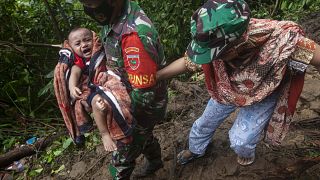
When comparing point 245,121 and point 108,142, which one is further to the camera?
point 245,121

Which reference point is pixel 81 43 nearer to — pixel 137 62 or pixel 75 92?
pixel 75 92

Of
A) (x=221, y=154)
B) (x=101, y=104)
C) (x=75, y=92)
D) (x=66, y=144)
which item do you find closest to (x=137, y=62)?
(x=101, y=104)

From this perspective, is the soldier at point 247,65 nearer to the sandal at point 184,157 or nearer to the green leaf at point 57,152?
the sandal at point 184,157

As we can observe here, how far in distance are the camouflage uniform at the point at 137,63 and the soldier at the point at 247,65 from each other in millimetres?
166

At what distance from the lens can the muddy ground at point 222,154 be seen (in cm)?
300

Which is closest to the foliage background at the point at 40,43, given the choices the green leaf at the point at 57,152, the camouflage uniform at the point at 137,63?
the green leaf at the point at 57,152

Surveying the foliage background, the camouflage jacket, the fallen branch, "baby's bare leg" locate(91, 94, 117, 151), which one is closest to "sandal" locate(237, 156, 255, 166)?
the camouflage jacket

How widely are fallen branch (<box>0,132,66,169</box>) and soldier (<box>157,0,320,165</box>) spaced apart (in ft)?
7.62

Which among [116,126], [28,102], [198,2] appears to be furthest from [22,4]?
[116,126]

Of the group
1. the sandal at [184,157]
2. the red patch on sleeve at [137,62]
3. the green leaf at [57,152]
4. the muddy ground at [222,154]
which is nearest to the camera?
the red patch on sleeve at [137,62]

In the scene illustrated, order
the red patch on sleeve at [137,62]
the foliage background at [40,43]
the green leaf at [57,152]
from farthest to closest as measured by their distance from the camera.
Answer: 1. the foliage background at [40,43]
2. the green leaf at [57,152]
3. the red patch on sleeve at [137,62]

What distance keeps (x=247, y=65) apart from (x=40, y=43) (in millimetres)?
3750

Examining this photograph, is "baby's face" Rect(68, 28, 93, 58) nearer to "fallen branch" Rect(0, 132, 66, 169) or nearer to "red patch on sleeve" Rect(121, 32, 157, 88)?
"red patch on sleeve" Rect(121, 32, 157, 88)

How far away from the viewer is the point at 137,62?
7.11 feet
